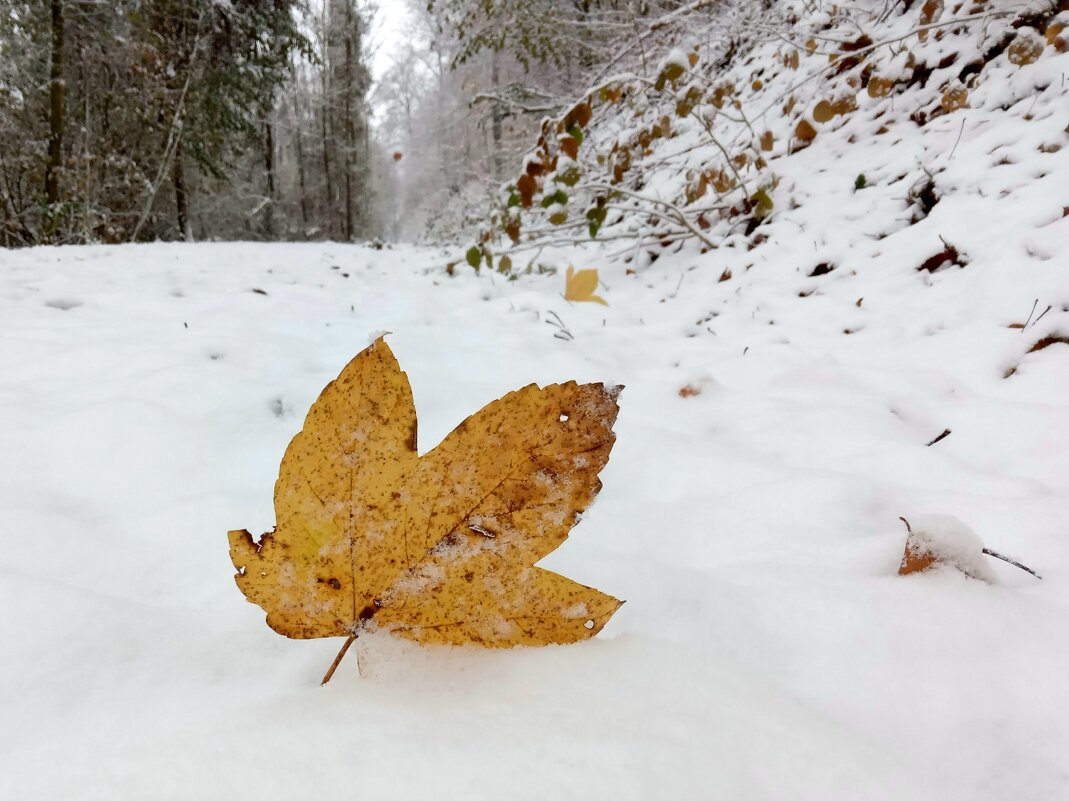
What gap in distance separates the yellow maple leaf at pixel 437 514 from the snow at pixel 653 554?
0.04m

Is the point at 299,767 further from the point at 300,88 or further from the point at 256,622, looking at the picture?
the point at 300,88

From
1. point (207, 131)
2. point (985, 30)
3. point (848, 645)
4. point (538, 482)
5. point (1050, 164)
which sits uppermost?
point (207, 131)

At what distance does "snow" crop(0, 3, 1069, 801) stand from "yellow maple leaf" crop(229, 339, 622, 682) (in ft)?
0.12

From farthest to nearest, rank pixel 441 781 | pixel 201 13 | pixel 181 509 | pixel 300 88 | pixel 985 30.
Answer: pixel 300 88, pixel 201 13, pixel 985 30, pixel 181 509, pixel 441 781

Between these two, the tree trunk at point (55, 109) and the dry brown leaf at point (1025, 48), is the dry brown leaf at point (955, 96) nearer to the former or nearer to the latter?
the dry brown leaf at point (1025, 48)

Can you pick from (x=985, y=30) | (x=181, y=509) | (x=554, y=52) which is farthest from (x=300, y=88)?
(x=181, y=509)

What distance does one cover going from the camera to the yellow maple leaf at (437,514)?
479 millimetres

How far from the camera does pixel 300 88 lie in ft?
62.2

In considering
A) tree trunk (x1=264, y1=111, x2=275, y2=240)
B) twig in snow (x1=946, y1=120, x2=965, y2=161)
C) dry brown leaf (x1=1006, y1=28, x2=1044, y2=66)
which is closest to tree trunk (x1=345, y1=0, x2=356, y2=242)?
tree trunk (x1=264, y1=111, x2=275, y2=240)

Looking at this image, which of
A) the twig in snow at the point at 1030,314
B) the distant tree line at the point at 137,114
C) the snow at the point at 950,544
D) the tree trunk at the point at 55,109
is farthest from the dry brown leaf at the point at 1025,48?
the tree trunk at the point at 55,109

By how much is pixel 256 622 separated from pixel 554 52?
8057mm

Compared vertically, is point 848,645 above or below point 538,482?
below

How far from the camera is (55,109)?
6461 mm

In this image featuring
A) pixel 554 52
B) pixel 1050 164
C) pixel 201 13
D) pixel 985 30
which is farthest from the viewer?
pixel 201 13
